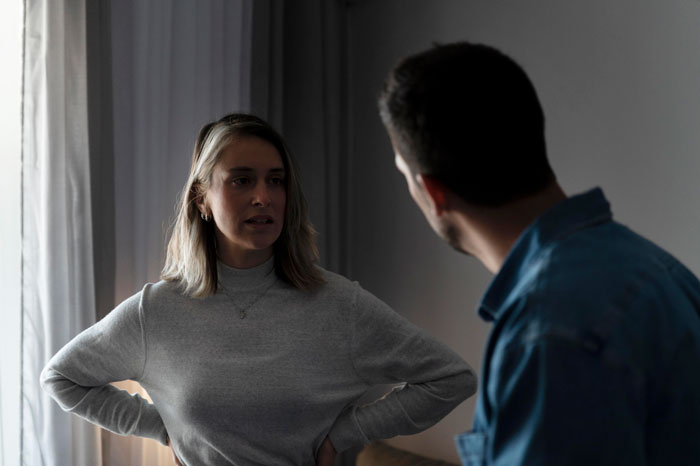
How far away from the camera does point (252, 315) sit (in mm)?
1720

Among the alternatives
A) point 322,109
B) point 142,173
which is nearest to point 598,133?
point 322,109

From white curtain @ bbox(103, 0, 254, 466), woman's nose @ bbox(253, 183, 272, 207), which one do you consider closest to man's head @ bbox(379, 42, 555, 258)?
woman's nose @ bbox(253, 183, 272, 207)

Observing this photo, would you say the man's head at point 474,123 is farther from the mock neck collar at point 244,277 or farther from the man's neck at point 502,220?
the mock neck collar at point 244,277

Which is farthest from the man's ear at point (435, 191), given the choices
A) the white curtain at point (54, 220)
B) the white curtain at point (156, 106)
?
the white curtain at point (156, 106)

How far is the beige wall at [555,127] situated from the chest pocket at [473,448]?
146 cm

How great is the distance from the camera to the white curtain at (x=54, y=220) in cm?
190

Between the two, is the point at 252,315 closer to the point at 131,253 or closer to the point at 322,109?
the point at 131,253

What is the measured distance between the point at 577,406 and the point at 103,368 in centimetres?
137

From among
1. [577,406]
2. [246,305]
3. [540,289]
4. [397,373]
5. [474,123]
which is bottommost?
[397,373]

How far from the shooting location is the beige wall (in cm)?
201

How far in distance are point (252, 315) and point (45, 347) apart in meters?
0.63

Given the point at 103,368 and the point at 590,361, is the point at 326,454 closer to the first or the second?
the point at 103,368

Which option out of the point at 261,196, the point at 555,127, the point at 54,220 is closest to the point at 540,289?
the point at 261,196

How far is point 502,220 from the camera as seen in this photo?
82 cm
